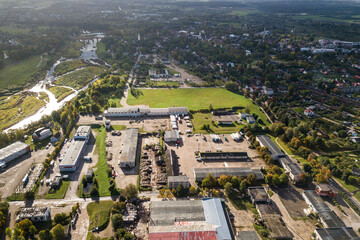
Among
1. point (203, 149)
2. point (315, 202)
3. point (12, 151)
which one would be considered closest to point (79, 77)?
point (12, 151)

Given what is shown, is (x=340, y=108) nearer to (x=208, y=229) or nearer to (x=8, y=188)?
(x=208, y=229)

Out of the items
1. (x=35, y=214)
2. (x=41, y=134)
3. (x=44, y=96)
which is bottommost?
(x=44, y=96)

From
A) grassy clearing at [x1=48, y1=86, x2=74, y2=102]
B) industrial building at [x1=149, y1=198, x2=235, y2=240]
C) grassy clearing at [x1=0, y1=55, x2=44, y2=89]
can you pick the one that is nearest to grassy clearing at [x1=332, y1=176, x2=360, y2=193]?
industrial building at [x1=149, y1=198, x2=235, y2=240]

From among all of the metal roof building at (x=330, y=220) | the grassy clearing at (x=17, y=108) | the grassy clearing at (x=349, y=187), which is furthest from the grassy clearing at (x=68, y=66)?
the grassy clearing at (x=349, y=187)

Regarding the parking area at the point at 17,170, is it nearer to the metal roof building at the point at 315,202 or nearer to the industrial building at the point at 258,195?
the industrial building at the point at 258,195

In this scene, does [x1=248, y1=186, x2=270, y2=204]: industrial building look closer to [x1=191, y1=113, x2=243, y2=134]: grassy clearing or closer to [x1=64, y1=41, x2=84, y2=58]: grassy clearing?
[x1=191, y1=113, x2=243, y2=134]: grassy clearing

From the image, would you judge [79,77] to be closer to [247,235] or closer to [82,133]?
[82,133]
